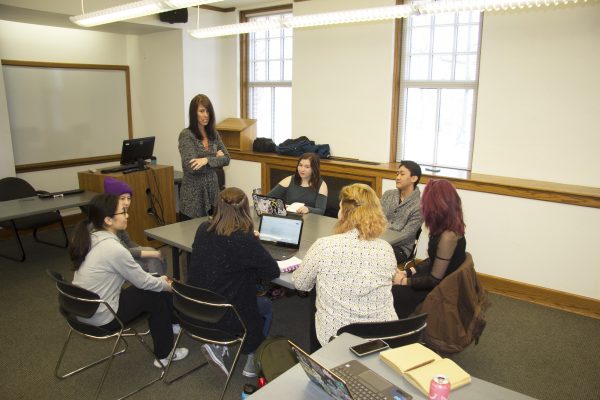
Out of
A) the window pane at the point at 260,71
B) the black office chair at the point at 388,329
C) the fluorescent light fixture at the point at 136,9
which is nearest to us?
the black office chair at the point at 388,329

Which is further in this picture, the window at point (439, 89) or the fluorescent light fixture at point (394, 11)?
the window at point (439, 89)

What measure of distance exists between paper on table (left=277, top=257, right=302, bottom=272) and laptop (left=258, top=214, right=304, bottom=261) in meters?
0.19

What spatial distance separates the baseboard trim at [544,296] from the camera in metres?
3.88

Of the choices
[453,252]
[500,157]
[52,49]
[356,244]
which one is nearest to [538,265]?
[500,157]

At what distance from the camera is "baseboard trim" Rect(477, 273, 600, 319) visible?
388 centimetres

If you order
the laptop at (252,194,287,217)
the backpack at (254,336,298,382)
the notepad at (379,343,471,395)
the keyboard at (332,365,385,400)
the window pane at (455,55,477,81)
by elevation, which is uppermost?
the window pane at (455,55,477,81)

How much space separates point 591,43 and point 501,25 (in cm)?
73

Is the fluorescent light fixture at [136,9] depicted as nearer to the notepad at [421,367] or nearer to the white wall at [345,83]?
the white wall at [345,83]

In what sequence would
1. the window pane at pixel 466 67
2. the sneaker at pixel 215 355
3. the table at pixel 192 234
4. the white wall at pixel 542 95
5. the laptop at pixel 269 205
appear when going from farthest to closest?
the window pane at pixel 466 67, the white wall at pixel 542 95, the laptop at pixel 269 205, the table at pixel 192 234, the sneaker at pixel 215 355

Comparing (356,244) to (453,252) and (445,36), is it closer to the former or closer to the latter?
(453,252)

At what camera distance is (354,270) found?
2193mm

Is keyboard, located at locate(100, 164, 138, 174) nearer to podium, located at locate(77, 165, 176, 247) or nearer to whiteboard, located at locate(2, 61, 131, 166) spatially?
podium, located at locate(77, 165, 176, 247)

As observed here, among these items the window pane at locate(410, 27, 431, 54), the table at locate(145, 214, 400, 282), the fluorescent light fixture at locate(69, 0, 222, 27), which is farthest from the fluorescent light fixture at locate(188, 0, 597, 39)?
the table at locate(145, 214, 400, 282)

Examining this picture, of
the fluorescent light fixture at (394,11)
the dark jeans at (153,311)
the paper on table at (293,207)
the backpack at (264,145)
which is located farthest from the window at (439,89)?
the dark jeans at (153,311)
